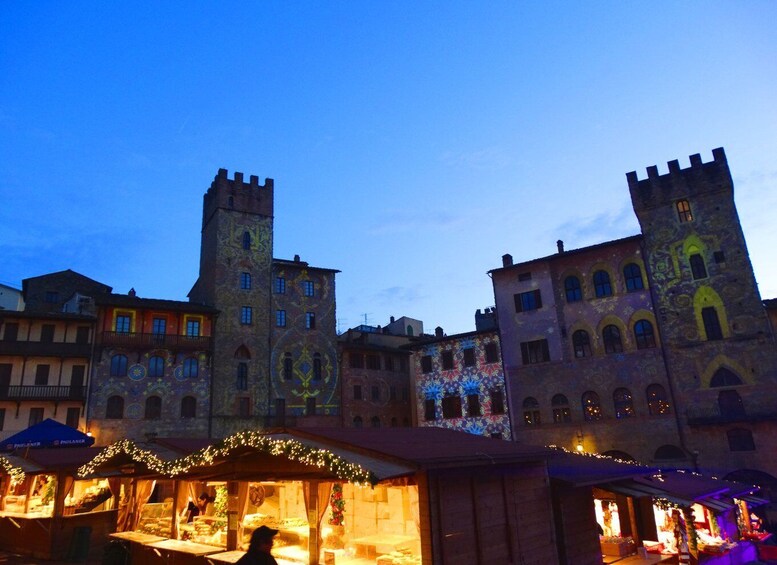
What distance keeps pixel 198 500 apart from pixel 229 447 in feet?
18.6

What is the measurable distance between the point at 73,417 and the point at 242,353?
11242 millimetres

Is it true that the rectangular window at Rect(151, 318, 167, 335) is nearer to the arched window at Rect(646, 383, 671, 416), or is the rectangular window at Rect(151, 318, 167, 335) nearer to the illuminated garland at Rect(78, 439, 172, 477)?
the illuminated garland at Rect(78, 439, 172, 477)

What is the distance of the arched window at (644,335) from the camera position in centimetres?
3198

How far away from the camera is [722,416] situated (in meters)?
29.0

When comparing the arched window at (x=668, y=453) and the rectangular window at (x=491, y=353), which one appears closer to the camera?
the arched window at (x=668, y=453)

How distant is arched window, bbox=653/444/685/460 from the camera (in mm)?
29938

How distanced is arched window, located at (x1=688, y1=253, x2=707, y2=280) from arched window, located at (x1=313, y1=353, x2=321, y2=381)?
86.9 ft

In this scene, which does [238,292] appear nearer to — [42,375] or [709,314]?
[42,375]

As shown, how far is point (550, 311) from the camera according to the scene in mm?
35562

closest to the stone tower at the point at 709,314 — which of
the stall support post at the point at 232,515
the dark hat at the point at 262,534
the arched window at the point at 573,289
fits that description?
the arched window at the point at 573,289

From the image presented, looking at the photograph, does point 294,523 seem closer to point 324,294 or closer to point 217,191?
point 324,294

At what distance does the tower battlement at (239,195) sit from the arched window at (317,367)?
39.9ft

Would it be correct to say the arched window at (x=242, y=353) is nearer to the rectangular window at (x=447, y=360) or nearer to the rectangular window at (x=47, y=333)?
the rectangular window at (x=47, y=333)

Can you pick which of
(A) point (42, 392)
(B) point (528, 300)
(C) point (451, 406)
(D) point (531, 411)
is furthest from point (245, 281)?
(D) point (531, 411)
